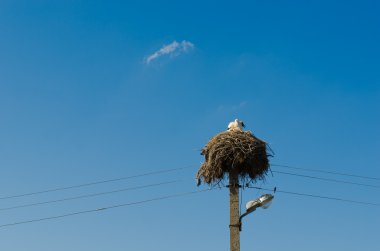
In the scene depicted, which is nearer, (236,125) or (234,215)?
(234,215)

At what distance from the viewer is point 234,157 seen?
13.6 meters

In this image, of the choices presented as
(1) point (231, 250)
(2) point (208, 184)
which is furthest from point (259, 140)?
(1) point (231, 250)

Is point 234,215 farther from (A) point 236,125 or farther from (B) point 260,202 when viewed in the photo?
(A) point 236,125

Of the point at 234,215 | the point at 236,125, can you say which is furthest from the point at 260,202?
the point at 236,125

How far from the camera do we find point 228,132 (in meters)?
14.4

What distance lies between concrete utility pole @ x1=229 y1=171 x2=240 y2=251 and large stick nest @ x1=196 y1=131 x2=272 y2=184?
36 centimetres

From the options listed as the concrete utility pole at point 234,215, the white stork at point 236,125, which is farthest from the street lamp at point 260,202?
the white stork at point 236,125

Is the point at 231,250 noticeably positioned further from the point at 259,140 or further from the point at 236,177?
the point at 259,140

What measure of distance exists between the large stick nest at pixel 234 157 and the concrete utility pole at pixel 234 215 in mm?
365

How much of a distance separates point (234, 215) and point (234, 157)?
4.71ft

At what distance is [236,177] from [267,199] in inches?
49.6

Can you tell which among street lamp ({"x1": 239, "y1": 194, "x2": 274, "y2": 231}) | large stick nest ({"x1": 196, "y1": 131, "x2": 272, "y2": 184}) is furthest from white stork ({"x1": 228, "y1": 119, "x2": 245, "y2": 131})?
street lamp ({"x1": 239, "y1": 194, "x2": 274, "y2": 231})

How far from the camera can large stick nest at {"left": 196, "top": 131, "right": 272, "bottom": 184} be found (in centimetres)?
1364

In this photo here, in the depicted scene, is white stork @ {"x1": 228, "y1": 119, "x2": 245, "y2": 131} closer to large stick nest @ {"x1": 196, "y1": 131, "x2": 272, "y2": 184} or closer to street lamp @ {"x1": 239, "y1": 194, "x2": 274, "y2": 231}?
large stick nest @ {"x1": 196, "y1": 131, "x2": 272, "y2": 184}
